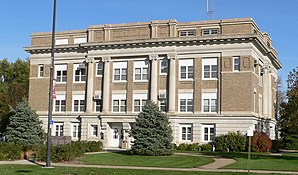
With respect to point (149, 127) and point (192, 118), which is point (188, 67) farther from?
point (149, 127)

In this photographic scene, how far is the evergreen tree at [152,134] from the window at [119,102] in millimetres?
17239

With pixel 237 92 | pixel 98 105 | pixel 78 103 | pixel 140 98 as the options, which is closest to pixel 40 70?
pixel 78 103

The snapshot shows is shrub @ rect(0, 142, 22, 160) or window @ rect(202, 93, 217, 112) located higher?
window @ rect(202, 93, 217, 112)

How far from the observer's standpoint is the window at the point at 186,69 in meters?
47.3

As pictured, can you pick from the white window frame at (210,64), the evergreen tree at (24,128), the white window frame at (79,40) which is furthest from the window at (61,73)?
the evergreen tree at (24,128)

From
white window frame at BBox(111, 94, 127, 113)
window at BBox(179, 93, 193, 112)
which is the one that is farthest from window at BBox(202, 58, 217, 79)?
white window frame at BBox(111, 94, 127, 113)

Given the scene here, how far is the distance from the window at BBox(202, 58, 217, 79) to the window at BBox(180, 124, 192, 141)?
546cm

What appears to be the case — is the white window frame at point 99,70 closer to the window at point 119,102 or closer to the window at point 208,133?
the window at point 119,102

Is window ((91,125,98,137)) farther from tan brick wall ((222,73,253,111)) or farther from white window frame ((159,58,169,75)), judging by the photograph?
tan brick wall ((222,73,253,111))

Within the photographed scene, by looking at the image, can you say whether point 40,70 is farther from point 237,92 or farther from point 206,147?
point 237,92

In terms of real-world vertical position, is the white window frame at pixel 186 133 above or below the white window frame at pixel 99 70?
below

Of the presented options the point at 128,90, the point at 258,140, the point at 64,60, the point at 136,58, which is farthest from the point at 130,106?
the point at 258,140

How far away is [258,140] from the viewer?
138ft

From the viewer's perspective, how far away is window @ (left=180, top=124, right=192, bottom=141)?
46.3m
